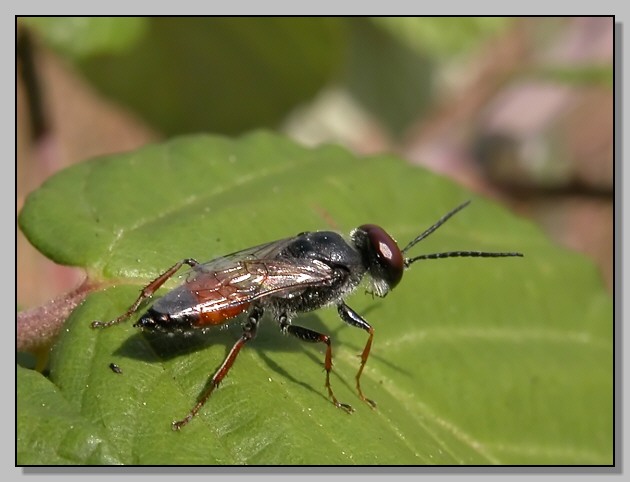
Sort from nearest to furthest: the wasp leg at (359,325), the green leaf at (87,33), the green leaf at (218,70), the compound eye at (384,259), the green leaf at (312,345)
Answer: the green leaf at (312,345) → the wasp leg at (359,325) → the compound eye at (384,259) → the green leaf at (87,33) → the green leaf at (218,70)

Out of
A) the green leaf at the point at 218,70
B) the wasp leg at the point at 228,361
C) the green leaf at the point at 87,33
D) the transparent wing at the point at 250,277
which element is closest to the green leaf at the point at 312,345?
the wasp leg at the point at 228,361

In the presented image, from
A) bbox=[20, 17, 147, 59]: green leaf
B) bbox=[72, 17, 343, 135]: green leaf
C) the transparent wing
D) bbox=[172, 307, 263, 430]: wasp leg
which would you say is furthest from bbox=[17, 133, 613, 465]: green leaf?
bbox=[72, 17, 343, 135]: green leaf

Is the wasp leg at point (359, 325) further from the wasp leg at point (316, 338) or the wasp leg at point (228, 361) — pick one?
the wasp leg at point (228, 361)

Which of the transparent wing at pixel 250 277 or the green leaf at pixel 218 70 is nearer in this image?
the transparent wing at pixel 250 277

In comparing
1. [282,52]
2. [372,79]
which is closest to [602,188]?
[372,79]

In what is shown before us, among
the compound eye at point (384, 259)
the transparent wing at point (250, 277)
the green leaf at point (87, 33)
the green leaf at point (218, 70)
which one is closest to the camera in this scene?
the transparent wing at point (250, 277)

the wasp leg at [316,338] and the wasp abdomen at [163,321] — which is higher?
the wasp abdomen at [163,321]

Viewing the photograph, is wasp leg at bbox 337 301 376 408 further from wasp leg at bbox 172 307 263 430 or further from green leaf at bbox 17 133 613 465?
wasp leg at bbox 172 307 263 430

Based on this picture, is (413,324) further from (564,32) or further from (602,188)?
(564,32)
